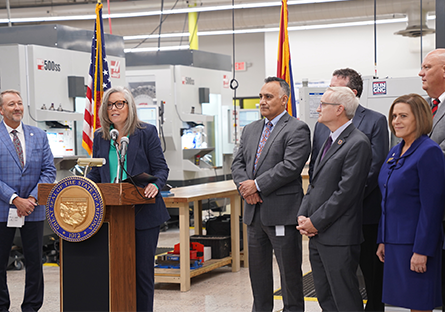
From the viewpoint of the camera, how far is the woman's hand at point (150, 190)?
3.04 metres

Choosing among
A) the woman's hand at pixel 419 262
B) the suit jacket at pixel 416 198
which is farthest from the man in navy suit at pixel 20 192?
the woman's hand at pixel 419 262

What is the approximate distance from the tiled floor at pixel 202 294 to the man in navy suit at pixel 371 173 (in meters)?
0.41

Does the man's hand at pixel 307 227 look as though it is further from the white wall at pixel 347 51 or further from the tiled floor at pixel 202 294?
the white wall at pixel 347 51

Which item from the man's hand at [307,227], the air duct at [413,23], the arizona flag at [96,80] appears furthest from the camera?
the air duct at [413,23]

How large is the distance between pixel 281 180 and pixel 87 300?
4.53ft

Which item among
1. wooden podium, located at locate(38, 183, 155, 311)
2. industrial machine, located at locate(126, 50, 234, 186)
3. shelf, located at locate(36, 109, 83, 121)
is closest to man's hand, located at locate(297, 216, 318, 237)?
wooden podium, located at locate(38, 183, 155, 311)

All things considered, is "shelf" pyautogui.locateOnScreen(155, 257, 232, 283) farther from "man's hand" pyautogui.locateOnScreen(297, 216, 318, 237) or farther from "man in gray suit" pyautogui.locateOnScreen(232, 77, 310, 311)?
A: "man's hand" pyautogui.locateOnScreen(297, 216, 318, 237)

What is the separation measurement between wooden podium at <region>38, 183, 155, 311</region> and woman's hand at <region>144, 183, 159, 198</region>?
0.05 meters

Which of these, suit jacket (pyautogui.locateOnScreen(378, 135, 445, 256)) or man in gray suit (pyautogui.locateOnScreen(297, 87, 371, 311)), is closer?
suit jacket (pyautogui.locateOnScreen(378, 135, 445, 256))

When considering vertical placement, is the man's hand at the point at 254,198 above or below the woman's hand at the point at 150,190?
below

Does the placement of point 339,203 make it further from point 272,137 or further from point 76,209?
point 76,209

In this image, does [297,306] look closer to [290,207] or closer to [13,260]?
[290,207]

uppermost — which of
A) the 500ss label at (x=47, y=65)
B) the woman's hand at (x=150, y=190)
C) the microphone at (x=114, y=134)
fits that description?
the 500ss label at (x=47, y=65)

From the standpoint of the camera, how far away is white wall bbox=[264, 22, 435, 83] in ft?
42.9
